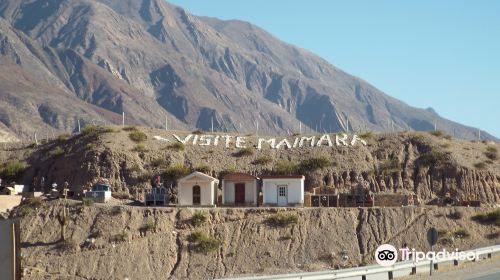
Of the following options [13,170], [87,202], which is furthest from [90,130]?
[87,202]

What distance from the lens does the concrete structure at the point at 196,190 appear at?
190 ft

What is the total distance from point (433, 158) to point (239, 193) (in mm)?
18767

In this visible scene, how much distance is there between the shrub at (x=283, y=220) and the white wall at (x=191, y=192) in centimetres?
624

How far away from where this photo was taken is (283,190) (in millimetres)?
58250

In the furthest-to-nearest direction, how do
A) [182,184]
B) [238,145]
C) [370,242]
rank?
[238,145] < [182,184] < [370,242]

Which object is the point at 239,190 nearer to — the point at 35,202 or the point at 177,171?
the point at 177,171

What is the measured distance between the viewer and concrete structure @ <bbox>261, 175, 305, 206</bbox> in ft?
190

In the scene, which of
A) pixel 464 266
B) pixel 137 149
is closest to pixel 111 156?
pixel 137 149

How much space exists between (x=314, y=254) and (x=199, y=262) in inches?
282

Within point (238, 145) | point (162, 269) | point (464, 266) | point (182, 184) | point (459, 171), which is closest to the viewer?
point (464, 266)

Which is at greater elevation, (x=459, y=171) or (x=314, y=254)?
(x=459, y=171)

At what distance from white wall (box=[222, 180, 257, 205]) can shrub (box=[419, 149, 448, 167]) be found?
17102 millimetres

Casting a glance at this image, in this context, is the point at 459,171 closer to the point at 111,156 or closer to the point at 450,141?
the point at 450,141

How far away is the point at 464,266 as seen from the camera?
1266 inches
